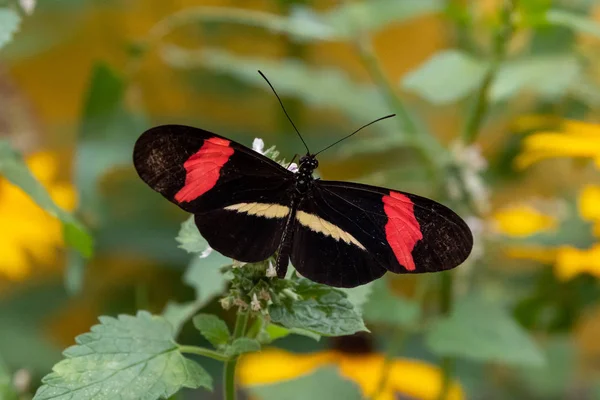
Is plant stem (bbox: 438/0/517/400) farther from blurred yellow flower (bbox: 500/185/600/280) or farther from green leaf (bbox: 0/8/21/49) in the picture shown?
green leaf (bbox: 0/8/21/49)

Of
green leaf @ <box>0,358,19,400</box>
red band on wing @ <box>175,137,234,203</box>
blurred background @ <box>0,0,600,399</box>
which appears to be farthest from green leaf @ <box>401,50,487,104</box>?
green leaf @ <box>0,358,19,400</box>

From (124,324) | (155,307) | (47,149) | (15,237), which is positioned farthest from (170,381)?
(47,149)

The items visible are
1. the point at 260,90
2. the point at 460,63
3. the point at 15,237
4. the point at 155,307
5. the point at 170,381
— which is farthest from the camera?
the point at 260,90

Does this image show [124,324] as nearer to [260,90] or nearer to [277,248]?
[277,248]

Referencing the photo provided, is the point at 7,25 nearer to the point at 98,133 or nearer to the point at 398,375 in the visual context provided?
the point at 98,133

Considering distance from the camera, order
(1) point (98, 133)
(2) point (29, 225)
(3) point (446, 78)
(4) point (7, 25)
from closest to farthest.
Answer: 1. (4) point (7, 25)
2. (3) point (446, 78)
3. (1) point (98, 133)
4. (2) point (29, 225)

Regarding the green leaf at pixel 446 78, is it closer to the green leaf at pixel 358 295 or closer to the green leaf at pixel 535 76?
the green leaf at pixel 535 76

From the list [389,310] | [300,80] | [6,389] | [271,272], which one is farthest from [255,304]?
[300,80]
